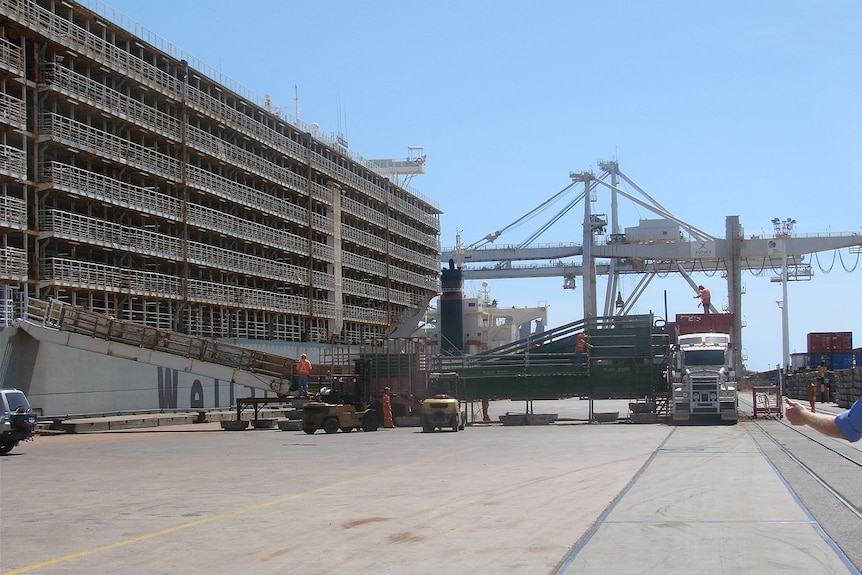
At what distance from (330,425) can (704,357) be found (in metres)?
13.9

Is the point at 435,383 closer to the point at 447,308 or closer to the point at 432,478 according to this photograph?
the point at 432,478

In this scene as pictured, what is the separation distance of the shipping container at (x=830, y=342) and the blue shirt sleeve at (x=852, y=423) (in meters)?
67.6

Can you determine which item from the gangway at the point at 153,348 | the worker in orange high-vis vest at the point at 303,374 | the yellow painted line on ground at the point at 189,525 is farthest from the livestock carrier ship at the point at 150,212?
the yellow painted line on ground at the point at 189,525

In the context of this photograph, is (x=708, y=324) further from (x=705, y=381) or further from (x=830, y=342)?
(x=830, y=342)

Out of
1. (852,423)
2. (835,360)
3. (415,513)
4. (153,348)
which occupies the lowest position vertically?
(415,513)

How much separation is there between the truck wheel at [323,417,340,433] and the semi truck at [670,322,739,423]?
482 inches

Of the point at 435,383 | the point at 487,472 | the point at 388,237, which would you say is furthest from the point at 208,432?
the point at 388,237

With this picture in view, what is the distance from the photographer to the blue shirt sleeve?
525 cm

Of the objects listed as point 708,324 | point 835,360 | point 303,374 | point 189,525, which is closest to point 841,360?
point 835,360

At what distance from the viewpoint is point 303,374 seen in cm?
3922

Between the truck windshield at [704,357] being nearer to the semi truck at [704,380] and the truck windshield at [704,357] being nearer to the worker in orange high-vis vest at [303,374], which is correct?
the semi truck at [704,380]

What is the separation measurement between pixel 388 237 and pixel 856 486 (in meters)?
88.5

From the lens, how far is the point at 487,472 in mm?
18297

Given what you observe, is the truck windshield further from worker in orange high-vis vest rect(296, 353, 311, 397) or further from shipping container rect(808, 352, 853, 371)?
shipping container rect(808, 352, 853, 371)
